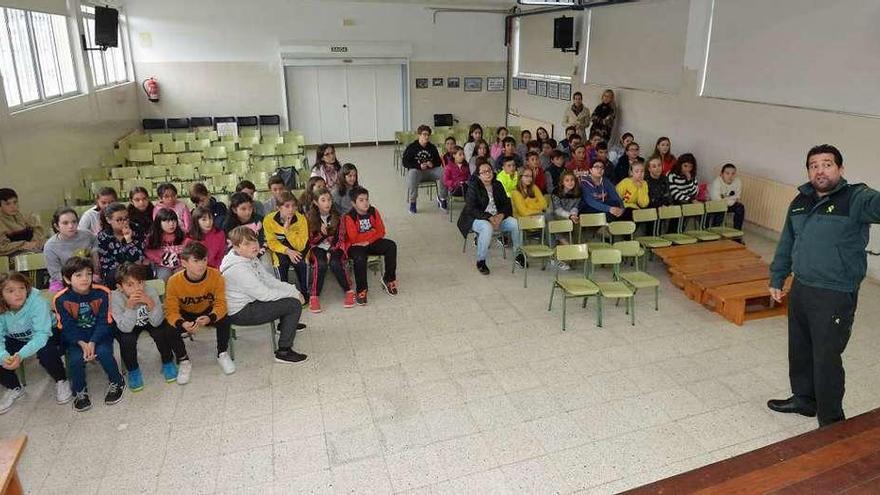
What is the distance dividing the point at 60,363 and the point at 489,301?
3544mm

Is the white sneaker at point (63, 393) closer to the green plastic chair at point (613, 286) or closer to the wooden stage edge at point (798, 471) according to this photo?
the wooden stage edge at point (798, 471)

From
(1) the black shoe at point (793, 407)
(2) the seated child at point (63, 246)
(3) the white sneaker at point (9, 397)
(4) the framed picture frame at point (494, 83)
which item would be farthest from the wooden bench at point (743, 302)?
(4) the framed picture frame at point (494, 83)

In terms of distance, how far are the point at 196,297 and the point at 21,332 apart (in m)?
1.10

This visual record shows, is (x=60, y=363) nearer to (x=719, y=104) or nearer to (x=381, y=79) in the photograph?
(x=719, y=104)

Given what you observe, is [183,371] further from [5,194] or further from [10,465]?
[5,194]

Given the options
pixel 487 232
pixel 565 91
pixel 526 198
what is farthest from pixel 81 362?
pixel 565 91

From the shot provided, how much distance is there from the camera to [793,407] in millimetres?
3732

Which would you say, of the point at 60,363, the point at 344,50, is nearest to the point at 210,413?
the point at 60,363

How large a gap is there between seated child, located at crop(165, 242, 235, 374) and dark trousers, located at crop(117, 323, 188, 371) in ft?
0.25

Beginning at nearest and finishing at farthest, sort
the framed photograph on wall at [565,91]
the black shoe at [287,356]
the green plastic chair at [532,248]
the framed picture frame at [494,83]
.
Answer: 1. the black shoe at [287,356]
2. the green plastic chair at [532,248]
3. the framed photograph on wall at [565,91]
4. the framed picture frame at [494,83]

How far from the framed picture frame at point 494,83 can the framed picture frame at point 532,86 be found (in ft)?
4.26

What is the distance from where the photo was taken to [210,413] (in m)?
3.83

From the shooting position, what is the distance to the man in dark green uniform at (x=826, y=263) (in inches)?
122

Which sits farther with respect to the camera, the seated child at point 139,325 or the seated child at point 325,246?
the seated child at point 325,246
